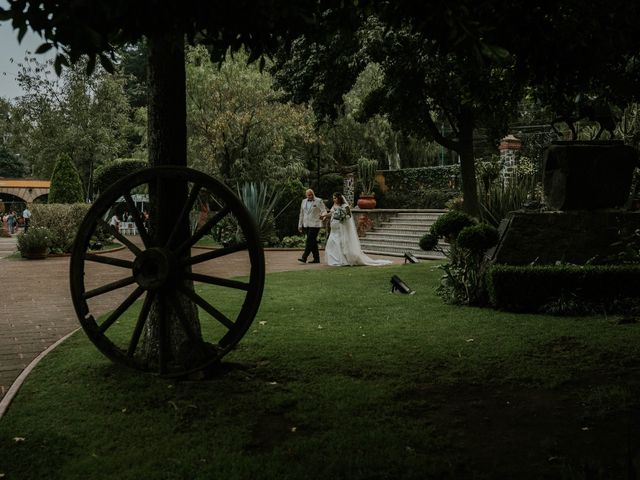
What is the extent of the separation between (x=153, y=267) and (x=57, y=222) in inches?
598

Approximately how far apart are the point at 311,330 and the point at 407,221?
1502 centimetres

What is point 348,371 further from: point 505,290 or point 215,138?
point 215,138

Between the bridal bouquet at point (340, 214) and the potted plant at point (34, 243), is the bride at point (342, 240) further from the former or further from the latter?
the potted plant at point (34, 243)

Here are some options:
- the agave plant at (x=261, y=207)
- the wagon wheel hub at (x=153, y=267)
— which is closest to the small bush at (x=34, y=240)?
the agave plant at (x=261, y=207)

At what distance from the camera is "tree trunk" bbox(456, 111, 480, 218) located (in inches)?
637

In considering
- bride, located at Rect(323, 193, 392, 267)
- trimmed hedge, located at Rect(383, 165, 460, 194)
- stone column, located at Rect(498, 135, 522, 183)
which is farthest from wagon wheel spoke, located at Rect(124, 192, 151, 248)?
trimmed hedge, located at Rect(383, 165, 460, 194)

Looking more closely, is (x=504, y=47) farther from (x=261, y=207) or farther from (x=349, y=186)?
(x=349, y=186)

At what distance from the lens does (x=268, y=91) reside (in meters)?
25.9

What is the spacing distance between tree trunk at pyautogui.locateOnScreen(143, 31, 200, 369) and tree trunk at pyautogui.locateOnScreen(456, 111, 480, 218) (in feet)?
38.9

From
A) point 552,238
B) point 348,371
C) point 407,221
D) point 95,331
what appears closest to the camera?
point 95,331

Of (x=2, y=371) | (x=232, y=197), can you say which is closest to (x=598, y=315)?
(x=232, y=197)

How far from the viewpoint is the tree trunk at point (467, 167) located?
16188mm

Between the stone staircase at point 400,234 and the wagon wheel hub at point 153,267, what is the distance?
14.1 meters

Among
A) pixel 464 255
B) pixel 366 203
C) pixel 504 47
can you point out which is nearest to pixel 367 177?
pixel 366 203
